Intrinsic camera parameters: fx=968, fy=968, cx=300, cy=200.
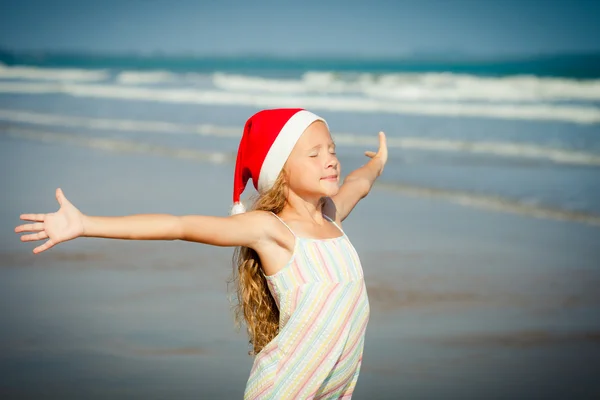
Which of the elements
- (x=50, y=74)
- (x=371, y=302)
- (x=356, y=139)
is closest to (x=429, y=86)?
(x=356, y=139)

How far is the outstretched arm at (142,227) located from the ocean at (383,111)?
7.76 ft

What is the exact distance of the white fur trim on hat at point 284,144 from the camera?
7.43 feet

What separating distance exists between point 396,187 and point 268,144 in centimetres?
234

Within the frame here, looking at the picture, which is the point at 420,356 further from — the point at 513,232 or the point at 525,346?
the point at 513,232

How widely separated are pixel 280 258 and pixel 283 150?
26 centimetres

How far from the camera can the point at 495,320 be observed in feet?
11.0

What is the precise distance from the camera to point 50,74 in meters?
6.38

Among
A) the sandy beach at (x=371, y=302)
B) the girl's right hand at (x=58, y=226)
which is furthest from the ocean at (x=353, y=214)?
the girl's right hand at (x=58, y=226)

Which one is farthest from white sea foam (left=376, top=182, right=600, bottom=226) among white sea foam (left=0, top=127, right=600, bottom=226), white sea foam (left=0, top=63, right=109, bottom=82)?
white sea foam (left=0, top=63, right=109, bottom=82)

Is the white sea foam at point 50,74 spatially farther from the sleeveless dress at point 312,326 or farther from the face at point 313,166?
the sleeveless dress at point 312,326

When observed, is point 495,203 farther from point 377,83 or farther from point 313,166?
point 313,166

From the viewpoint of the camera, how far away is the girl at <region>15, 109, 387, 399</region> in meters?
2.18

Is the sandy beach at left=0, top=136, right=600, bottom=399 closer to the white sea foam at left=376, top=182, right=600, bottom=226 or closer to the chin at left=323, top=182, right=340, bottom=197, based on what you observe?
the white sea foam at left=376, top=182, right=600, bottom=226

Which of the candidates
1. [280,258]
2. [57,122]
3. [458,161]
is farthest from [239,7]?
[280,258]
